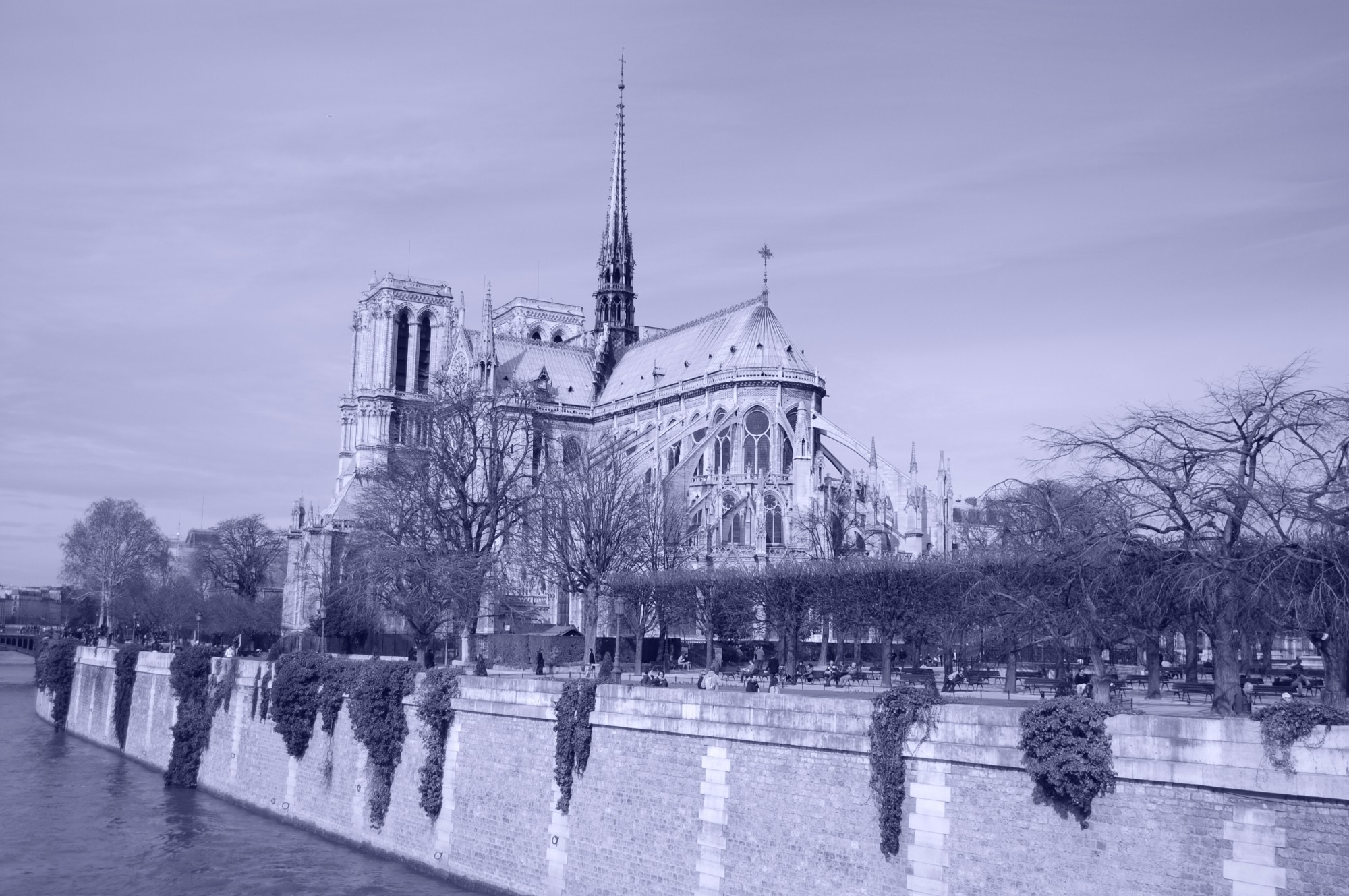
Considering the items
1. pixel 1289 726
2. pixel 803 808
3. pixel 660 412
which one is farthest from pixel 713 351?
pixel 1289 726

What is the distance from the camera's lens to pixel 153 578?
10519 centimetres

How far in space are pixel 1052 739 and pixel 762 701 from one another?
16.4 feet

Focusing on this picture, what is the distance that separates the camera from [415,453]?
3891cm

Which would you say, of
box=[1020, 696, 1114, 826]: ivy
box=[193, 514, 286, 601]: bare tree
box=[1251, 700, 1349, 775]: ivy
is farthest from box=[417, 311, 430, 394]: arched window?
box=[1251, 700, 1349, 775]: ivy

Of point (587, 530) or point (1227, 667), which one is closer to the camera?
point (1227, 667)

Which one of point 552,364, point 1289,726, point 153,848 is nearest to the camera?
point 1289,726

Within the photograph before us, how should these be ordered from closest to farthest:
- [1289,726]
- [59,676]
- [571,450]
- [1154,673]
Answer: [1289,726], [1154,673], [59,676], [571,450]

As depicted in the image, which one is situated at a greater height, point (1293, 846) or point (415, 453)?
point (415, 453)

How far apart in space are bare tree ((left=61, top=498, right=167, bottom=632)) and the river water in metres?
55.9

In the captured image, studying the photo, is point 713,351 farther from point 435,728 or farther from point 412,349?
point 435,728

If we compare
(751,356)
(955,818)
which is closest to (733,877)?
(955,818)

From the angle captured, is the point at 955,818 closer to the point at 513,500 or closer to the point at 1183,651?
the point at 513,500

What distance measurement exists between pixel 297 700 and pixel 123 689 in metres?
17.4

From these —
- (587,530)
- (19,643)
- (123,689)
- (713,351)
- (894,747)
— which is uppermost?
(713,351)
